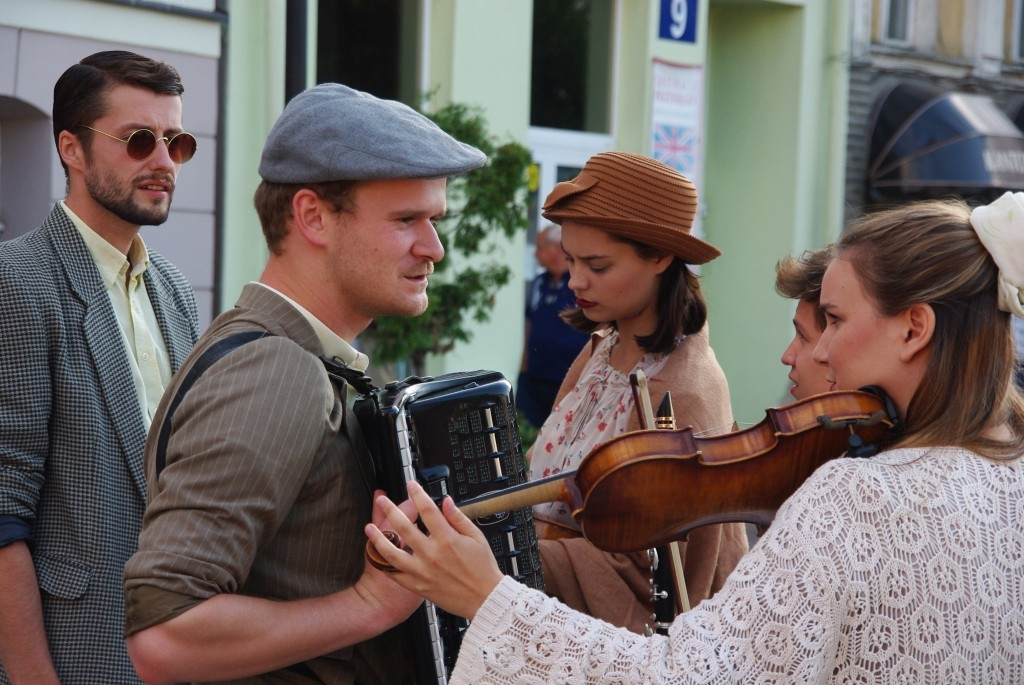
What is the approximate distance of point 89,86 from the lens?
3207mm

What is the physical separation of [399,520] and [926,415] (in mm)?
800

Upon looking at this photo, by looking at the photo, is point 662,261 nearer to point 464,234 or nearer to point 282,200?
point 282,200

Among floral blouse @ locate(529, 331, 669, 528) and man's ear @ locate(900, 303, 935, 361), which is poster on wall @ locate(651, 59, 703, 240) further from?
man's ear @ locate(900, 303, 935, 361)

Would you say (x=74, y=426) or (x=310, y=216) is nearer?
(x=310, y=216)

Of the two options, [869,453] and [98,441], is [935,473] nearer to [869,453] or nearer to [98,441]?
[869,453]

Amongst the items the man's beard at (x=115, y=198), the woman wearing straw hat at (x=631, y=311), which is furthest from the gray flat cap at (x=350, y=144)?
the woman wearing straw hat at (x=631, y=311)

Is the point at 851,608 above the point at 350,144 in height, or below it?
below

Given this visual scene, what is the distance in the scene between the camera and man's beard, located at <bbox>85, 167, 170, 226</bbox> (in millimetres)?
3094

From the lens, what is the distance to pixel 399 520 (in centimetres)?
182

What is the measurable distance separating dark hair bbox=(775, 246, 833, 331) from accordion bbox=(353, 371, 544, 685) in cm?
111

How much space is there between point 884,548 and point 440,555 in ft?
2.02

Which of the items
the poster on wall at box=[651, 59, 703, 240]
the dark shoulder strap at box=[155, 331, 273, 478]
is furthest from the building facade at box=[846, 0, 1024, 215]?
the dark shoulder strap at box=[155, 331, 273, 478]

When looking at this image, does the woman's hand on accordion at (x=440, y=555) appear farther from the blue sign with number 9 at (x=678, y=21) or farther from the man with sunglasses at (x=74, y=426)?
the blue sign with number 9 at (x=678, y=21)

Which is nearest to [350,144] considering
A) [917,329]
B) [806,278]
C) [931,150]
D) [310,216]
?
[310,216]
